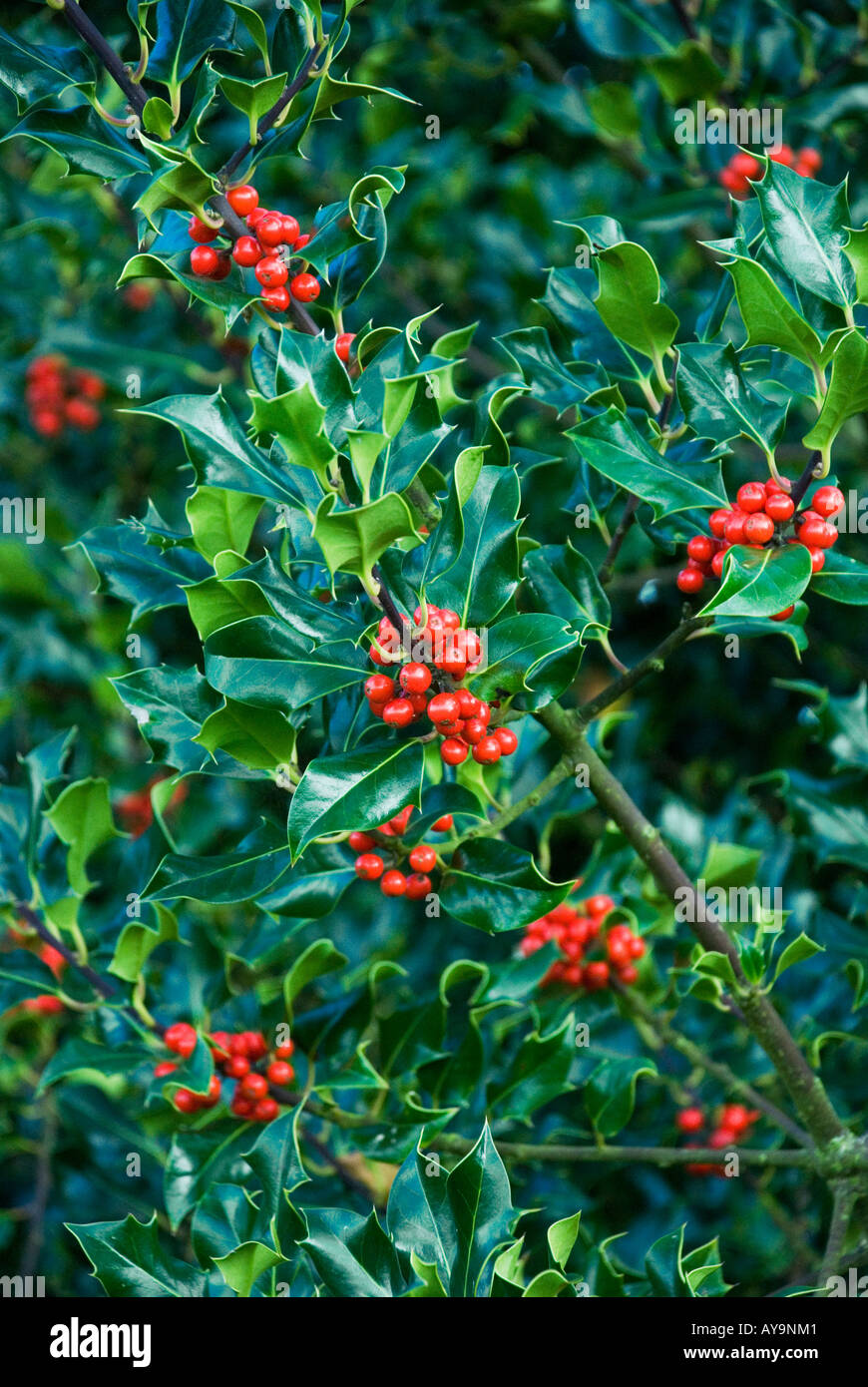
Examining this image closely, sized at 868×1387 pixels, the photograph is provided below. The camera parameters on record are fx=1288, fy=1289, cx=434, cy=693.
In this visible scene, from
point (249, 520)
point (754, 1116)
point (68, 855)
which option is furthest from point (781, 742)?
point (249, 520)

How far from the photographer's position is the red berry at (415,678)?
3.56 feet

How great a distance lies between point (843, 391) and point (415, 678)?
1.42ft

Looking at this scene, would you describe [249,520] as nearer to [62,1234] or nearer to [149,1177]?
[149,1177]

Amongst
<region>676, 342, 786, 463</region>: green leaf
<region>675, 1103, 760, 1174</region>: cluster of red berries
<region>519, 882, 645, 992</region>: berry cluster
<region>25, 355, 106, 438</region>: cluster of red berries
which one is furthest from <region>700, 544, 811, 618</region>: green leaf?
<region>25, 355, 106, 438</region>: cluster of red berries

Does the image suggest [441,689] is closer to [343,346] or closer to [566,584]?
[566,584]

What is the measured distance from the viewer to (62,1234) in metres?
2.26

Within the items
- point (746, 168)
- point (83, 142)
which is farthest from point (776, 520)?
point (746, 168)

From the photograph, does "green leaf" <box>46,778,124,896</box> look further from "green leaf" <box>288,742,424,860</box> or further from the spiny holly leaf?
the spiny holly leaf

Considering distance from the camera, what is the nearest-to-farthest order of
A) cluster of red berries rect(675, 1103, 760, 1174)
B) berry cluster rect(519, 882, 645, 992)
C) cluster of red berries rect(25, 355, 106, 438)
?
berry cluster rect(519, 882, 645, 992) → cluster of red berries rect(675, 1103, 760, 1174) → cluster of red berries rect(25, 355, 106, 438)

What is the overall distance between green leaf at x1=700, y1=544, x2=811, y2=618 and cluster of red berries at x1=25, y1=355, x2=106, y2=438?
7.20ft

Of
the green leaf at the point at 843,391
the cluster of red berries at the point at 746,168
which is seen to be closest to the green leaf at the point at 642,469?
the green leaf at the point at 843,391

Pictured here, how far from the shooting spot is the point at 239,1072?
59.5 inches

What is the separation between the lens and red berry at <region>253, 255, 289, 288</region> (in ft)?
3.84
